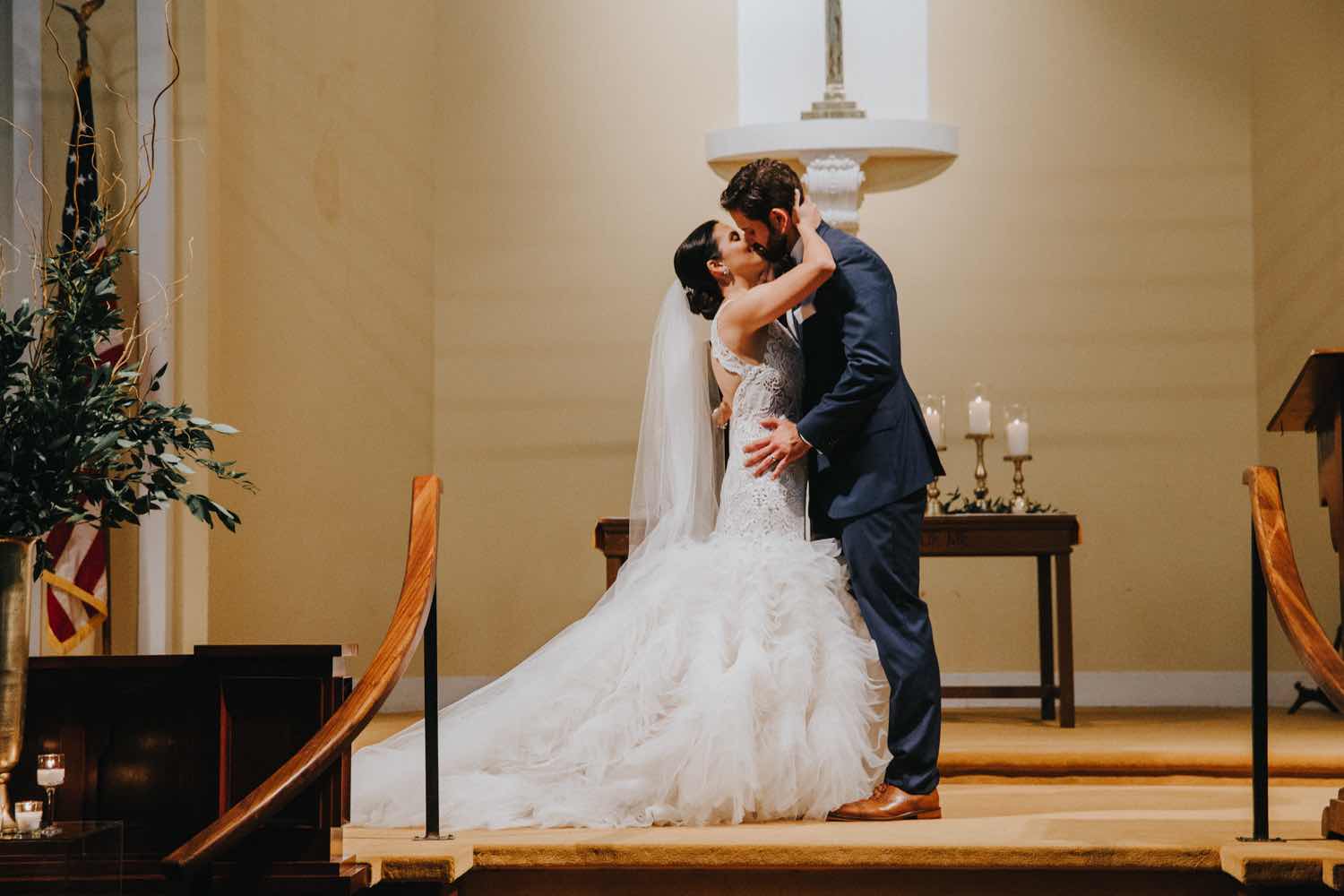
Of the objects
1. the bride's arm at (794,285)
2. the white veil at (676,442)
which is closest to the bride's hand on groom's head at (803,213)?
the bride's arm at (794,285)

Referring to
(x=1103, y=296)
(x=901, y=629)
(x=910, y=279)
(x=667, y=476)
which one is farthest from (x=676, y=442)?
(x=1103, y=296)

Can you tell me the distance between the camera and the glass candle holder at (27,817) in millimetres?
3303

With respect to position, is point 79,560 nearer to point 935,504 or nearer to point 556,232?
point 556,232

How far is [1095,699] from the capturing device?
7000 mm

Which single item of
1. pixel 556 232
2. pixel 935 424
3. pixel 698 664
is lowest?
pixel 698 664

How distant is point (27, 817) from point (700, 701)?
1521 millimetres

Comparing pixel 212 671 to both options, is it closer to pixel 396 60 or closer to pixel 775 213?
pixel 775 213

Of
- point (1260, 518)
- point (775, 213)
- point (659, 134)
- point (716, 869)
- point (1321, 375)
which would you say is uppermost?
point (659, 134)

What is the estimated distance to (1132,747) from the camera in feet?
16.6

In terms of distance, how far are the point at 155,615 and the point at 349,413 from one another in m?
1.52

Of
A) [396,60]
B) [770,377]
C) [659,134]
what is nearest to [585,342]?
[659,134]

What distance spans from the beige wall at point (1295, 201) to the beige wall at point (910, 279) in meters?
0.06

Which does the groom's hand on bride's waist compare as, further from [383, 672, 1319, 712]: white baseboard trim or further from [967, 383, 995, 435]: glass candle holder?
[383, 672, 1319, 712]: white baseboard trim

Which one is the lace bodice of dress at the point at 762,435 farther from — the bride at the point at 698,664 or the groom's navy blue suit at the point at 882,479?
the groom's navy blue suit at the point at 882,479
